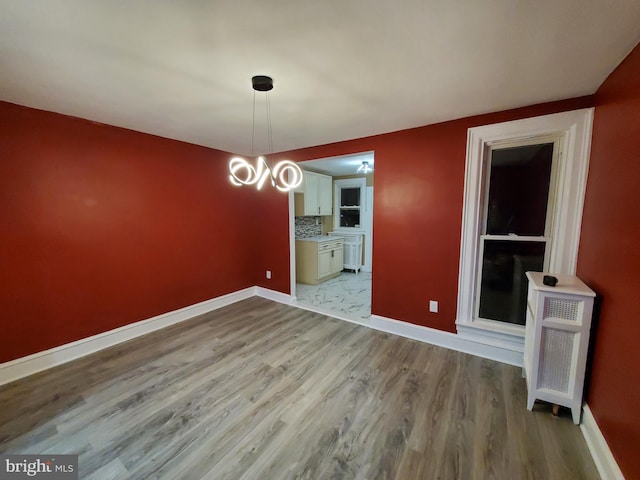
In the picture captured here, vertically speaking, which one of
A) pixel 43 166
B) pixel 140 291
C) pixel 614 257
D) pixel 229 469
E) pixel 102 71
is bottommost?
pixel 229 469

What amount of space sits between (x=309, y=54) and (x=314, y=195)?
12.3ft

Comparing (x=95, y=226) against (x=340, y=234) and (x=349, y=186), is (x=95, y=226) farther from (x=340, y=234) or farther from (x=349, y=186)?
(x=349, y=186)

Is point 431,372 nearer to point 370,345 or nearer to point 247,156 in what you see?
point 370,345

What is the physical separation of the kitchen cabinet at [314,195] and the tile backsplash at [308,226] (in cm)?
33

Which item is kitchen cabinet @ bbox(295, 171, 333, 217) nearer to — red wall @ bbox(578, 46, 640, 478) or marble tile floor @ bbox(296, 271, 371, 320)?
marble tile floor @ bbox(296, 271, 371, 320)

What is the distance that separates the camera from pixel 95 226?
2605mm

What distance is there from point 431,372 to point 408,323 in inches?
27.0

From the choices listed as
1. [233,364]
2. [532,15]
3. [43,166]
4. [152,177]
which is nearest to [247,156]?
[152,177]

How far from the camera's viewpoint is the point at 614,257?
1488 millimetres

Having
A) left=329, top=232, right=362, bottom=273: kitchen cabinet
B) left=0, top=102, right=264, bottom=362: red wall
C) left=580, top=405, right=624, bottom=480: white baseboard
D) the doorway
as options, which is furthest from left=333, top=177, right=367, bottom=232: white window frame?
left=580, top=405, right=624, bottom=480: white baseboard

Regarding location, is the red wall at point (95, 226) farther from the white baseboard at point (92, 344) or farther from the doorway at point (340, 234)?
the doorway at point (340, 234)

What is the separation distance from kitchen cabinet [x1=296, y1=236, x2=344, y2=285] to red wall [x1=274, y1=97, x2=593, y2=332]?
1.94 metres

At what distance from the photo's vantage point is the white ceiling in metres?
1.17

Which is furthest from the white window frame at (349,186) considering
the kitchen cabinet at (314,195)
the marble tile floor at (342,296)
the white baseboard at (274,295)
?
the white baseboard at (274,295)
